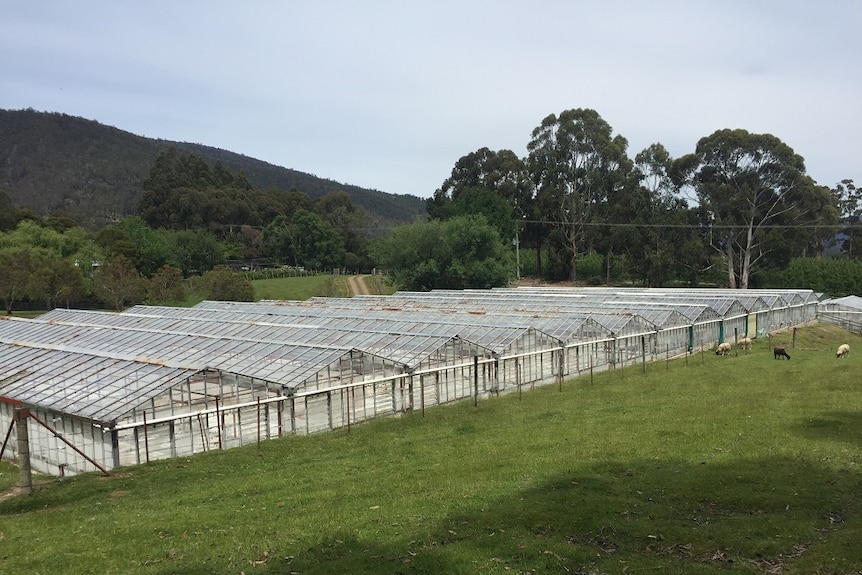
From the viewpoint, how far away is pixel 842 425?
47.8 ft

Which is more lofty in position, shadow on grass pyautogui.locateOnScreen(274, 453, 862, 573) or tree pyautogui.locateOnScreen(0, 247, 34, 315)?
tree pyautogui.locateOnScreen(0, 247, 34, 315)

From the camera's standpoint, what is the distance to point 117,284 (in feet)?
169

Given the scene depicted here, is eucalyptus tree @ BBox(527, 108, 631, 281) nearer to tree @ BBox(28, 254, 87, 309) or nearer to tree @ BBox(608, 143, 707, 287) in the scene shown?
tree @ BBox(608, 143, 707, 287)

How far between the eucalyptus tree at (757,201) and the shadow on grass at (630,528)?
2450 inches

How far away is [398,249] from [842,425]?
53.6m

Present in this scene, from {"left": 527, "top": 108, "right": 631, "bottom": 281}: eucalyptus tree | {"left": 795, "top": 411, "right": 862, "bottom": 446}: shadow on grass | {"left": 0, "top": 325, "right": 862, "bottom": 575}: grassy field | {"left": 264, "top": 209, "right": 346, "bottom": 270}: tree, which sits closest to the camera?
{"left": 0, "top": 325, "right": 862, "bottom": 575}: grassy field

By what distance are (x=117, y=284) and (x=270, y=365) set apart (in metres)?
37.4

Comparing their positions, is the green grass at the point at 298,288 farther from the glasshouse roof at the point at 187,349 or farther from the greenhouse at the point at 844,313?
the greenhouse at the point at 844,313

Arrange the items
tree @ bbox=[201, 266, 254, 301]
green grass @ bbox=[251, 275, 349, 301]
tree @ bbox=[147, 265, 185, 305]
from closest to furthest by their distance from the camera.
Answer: tree @ bbox=[147, 265, 185, 305], tree @ bbox=[201, 266, 254, 301], green grass @ bbox=[251, 275, 349, 301]

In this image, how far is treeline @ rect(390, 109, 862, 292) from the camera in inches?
2601

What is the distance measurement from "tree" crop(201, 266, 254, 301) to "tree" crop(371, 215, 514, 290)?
16554 millimetres

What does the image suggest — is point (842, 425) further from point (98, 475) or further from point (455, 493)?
point (98, 475)

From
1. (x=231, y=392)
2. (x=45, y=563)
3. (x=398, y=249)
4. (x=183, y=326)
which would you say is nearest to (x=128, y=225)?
(x=398, y=249)

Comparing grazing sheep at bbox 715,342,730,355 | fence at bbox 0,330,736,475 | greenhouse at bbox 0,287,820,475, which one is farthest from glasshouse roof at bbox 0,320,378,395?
grazing sheep at bbox 715,342,730,355
